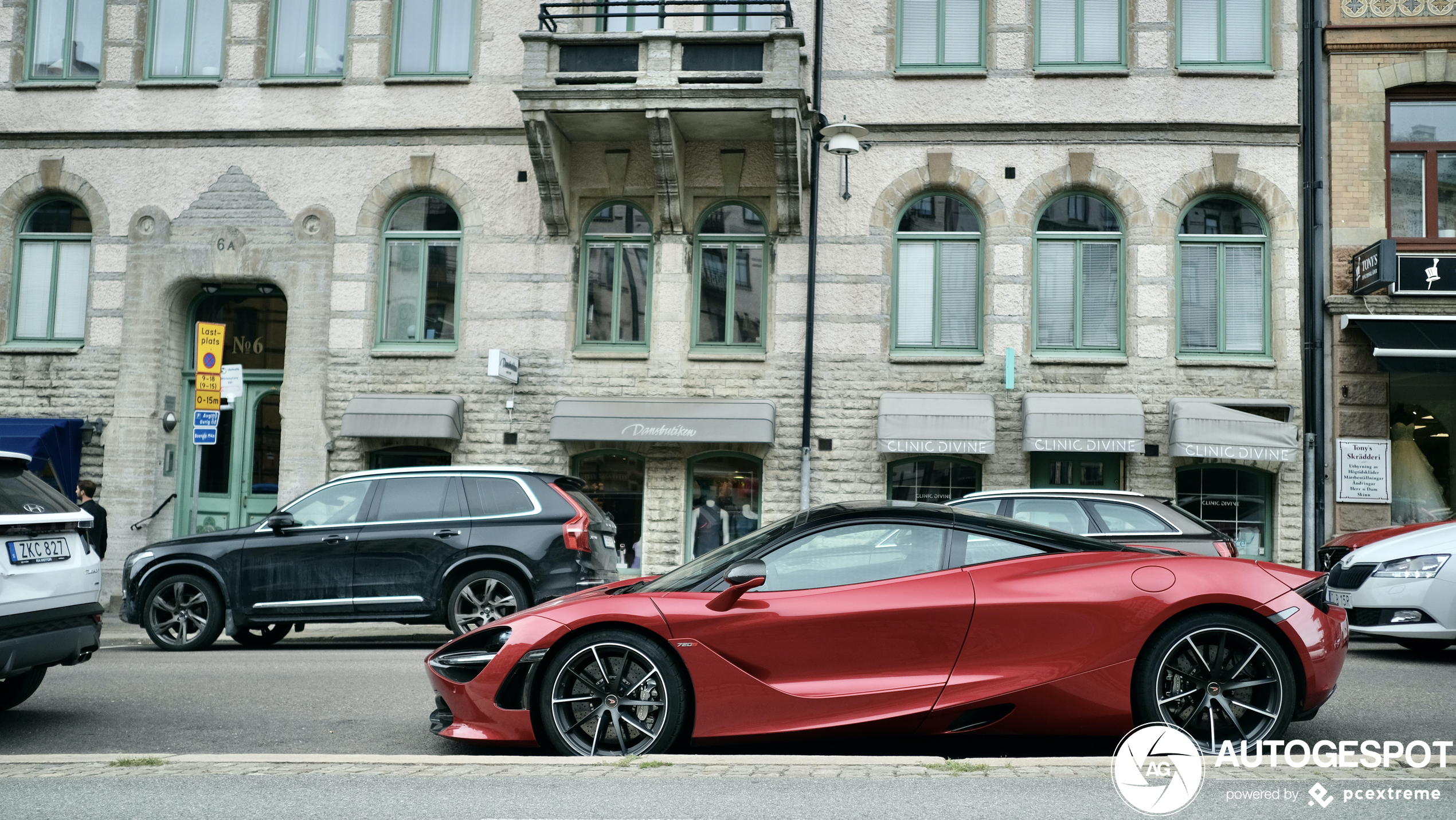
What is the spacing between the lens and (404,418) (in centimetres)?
1753

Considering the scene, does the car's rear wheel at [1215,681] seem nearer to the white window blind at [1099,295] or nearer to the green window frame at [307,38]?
the white window blind at [1099,295]

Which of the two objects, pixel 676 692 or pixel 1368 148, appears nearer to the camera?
pixel 676 692

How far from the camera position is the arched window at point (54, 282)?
748 inches

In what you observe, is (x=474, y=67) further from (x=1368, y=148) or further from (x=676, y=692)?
(x=676, y=692)

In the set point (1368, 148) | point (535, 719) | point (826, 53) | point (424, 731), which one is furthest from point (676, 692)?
point (1368, 148)

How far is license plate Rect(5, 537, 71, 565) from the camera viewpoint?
6.96 meters

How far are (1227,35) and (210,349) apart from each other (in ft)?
46.3

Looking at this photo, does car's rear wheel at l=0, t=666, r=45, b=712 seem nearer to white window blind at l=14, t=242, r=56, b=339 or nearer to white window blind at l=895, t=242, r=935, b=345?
white window blind at l=895, t=242, r=935, b=345

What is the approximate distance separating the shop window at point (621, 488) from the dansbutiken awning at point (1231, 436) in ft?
23.9

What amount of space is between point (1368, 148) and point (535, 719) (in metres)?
15.5

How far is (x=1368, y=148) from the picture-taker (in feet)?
55.8

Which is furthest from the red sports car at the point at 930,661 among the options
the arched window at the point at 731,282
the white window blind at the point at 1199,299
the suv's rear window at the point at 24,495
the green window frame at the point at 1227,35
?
the green window frame at the point at 1227,35

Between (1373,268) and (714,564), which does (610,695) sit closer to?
(714,564)

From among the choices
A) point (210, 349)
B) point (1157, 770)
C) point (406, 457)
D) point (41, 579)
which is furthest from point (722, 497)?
point (1157, 770)
